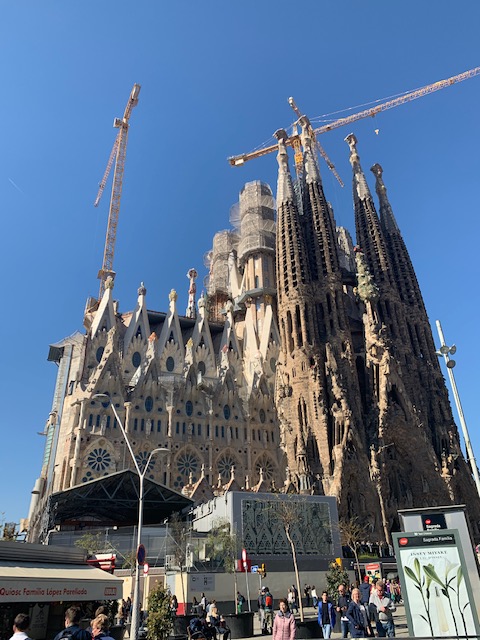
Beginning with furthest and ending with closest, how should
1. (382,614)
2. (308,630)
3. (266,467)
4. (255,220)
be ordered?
(255,220) → (266,467) → (308,630) → (382,614)

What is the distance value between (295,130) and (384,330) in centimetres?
4775

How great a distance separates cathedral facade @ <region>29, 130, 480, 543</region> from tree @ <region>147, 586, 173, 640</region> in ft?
87.0

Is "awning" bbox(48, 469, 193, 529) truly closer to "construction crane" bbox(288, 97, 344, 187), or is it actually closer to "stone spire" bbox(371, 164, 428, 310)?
"stone spire" bbox(371, 164, 428, 310)

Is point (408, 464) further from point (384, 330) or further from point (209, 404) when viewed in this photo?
point (209, 404)

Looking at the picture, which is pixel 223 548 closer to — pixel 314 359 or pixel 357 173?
pixel 314 359

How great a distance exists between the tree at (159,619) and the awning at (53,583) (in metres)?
1.66

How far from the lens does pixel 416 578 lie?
8391 mm

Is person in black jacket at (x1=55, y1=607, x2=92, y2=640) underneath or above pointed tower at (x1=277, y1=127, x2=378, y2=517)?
underneath

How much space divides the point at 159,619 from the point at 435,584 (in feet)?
25.8

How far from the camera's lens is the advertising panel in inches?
315

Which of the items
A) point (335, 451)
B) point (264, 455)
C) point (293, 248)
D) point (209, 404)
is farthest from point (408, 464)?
point (293, 248)

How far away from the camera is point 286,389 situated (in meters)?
49.5

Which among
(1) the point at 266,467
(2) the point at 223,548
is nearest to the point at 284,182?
(1) the point at 266,467

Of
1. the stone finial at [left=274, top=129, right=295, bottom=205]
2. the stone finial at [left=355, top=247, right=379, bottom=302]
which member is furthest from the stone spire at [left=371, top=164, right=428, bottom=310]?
the stone finial at [left=274, top=129, right=295, bottom=205]
